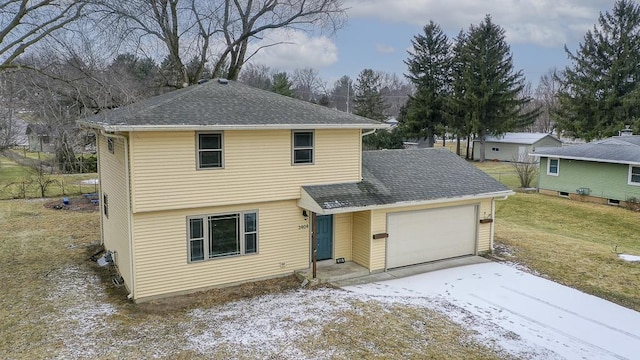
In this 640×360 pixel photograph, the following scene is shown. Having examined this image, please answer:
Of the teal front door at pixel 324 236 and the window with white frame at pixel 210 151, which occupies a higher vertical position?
the window with white frame at pixel 210 151

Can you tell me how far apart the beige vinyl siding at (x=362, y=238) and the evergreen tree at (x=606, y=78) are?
34.3 metres

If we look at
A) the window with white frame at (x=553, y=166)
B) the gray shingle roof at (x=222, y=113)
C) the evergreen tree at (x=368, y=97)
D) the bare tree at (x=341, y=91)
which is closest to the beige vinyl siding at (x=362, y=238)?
the gray shingle roof at (x=222, y=113)

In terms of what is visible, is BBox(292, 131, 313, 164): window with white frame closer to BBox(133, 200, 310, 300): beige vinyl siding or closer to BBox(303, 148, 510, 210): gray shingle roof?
BBox(303, 148, 510, 210): gray shingle roof

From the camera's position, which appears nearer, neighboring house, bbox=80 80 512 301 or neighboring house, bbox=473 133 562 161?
neighboring house, bbox=80 80 512 301

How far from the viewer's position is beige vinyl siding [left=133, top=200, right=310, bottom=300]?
1105 centimetres

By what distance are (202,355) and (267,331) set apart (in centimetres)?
148

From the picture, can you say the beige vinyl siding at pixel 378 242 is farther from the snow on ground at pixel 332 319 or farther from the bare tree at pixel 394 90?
the bare tree at pixel 394 90

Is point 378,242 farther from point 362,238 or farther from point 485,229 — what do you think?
point 485,229

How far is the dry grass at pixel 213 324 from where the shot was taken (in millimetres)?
8797

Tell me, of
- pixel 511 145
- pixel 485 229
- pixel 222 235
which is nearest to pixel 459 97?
pixel 511 145

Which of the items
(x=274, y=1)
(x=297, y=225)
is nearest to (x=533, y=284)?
(x=297, y=225)

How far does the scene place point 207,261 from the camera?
11758 millimetres

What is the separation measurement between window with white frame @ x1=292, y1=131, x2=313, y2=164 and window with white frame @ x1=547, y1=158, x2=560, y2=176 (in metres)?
20.8

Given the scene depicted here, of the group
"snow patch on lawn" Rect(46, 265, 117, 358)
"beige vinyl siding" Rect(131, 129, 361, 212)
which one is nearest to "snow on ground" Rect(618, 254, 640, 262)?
"beige vinyl siding" Rect(131, 129, 361, 212)
